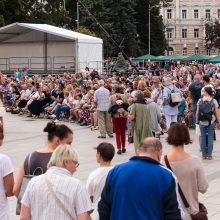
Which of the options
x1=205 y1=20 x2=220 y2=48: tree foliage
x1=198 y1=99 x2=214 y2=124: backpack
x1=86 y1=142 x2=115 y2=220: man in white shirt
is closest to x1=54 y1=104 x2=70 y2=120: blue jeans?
x1=198 y1=99 x2=214 y2=124: backpack

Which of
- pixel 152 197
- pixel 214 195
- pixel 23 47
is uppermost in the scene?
pixel 23 47

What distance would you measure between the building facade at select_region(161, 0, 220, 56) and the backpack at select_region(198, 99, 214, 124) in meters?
116

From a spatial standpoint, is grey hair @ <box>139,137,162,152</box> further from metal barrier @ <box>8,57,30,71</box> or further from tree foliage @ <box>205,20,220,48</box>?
tree foliage @ <box>205,20,220,48</box>

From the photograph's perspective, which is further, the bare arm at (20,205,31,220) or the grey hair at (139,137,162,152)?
the grey hair at (139,137,162,152)

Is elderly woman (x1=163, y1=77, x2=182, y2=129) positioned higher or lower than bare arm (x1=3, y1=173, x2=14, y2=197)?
higher

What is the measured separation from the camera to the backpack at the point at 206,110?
622 inches

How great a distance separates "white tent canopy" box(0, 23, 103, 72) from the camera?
4581cm

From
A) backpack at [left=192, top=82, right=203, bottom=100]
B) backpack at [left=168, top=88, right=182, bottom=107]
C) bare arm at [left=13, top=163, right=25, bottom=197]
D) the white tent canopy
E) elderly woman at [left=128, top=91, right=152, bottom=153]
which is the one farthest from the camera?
the white tent canopy

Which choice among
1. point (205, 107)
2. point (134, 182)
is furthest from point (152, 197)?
point (205, 107)

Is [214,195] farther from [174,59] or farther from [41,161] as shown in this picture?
[174,59]

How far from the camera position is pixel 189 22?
133m

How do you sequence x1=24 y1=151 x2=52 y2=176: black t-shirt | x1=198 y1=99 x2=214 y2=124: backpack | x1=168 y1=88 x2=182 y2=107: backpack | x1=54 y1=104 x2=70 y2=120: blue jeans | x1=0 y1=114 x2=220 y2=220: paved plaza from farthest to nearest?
1. x1=54 y1=104 x2=70 y2=120: blue jeans
2. x1=168 y1=88 x2=182 y2=107: backpack
3. x1=198 y1=99 x2=214 y2=124: backpack
4. x1=0 y1=114 x2=220 y2=220: paved plaza
5. x1=24 y1=151 x2=52 y2=176: black t-shirt

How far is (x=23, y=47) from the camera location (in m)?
49.5

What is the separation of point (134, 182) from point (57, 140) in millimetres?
2082
